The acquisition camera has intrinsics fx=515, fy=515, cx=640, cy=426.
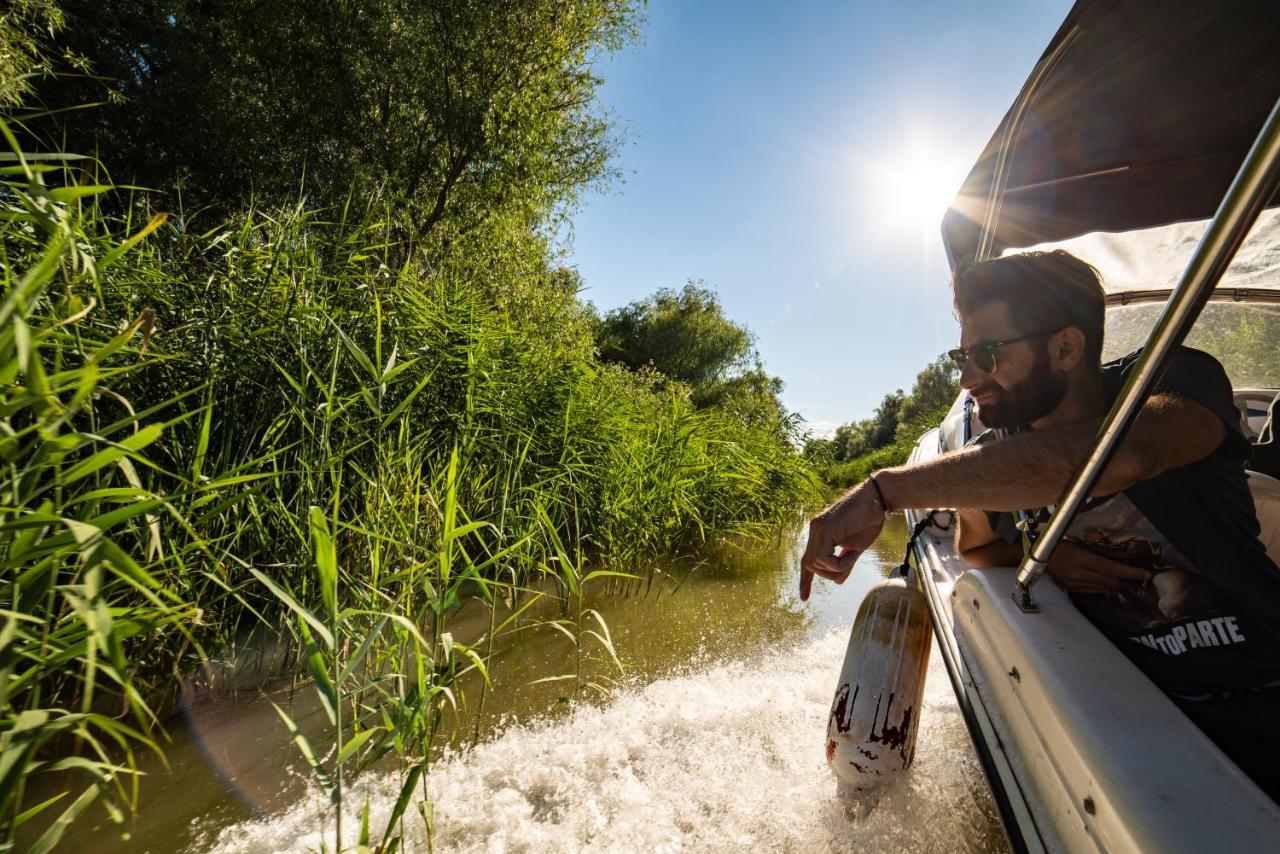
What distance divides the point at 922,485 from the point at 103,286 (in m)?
2.57

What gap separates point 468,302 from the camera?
267 cm

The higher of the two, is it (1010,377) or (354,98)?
(354,98)

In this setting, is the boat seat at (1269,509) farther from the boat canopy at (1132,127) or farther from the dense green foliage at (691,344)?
the dense green foliage at (691,344)

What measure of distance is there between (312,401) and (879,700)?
2.14 m

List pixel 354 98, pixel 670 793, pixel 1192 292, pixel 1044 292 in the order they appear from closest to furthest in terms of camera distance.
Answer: pixel 1192 292 → pixel 1044 292 → pixel 670 793 → pixel 354 98

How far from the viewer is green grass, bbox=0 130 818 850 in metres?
0.84

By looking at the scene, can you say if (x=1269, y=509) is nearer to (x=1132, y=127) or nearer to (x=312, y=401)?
(x=1132, y=127)

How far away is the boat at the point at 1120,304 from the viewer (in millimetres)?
701

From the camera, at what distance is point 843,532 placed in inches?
55.5

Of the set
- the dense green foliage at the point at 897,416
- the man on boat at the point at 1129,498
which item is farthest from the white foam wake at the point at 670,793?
the dense green foliage at the point at 897,416

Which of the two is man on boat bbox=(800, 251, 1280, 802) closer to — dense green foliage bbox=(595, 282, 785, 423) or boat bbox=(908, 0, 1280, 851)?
boat bbox=(908, 0, 1280, 851)

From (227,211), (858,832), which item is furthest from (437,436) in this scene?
(227,211)

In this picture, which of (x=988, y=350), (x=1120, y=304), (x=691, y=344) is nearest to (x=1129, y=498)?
(x=988, y=350)

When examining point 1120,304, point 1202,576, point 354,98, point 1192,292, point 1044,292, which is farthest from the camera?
point 354,98
